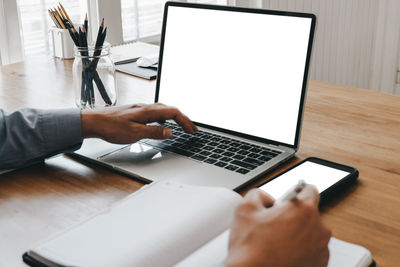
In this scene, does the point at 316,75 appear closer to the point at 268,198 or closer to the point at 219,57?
the point at 219,57

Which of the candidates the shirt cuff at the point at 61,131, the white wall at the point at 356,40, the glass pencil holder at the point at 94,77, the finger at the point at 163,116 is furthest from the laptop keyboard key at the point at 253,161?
the white wall at the point at 356,40

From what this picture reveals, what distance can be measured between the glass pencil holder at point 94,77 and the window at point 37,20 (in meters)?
→ 1.02

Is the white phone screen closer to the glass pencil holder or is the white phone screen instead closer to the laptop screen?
the laptop screen

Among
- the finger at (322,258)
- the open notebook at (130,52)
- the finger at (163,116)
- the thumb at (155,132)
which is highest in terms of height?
the open notebook at (130,52)

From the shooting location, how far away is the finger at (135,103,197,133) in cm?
99

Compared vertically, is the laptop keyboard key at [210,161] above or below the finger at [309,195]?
below

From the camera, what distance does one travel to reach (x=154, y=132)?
0.98 m

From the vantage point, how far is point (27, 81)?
1.50 meters

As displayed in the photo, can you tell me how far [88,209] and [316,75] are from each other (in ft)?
→ 8.16

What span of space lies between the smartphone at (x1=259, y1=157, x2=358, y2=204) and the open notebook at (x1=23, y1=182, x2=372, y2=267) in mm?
110

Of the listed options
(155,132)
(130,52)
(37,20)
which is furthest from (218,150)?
(37,20)

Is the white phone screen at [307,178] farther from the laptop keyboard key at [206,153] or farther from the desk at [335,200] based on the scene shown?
the laptop keyboard key at [206,153]

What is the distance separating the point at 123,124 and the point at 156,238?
380 mm

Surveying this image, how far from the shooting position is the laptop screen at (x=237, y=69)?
0.96 meters
